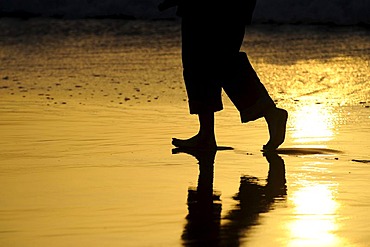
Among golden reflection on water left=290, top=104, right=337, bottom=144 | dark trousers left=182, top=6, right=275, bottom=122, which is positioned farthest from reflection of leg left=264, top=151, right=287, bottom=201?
golden reflection on water left=290, top=104, right=337, bottom=144

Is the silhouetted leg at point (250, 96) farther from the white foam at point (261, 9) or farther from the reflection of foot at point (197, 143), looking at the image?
the white foam at point (261, 9)

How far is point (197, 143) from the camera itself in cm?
686

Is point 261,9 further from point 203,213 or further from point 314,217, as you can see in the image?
point 314,217

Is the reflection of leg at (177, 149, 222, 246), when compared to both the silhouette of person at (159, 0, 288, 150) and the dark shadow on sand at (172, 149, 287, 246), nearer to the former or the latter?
the dark shadow on sand at (172, 149, 287, 246)

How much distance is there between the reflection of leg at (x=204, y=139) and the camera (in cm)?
682

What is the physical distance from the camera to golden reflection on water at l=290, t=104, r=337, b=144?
7.24 m

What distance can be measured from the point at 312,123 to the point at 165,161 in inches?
75.3

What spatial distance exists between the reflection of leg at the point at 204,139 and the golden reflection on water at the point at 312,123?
607 mm

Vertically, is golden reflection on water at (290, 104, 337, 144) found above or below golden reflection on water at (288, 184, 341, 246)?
above

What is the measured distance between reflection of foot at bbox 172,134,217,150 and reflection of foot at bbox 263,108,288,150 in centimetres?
32

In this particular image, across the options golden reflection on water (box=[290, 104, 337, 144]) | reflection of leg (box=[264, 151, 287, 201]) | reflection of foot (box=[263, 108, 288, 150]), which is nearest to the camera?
reflection of leg (box=[264, 151, 287, 201])

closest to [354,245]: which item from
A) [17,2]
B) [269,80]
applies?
[269,80]

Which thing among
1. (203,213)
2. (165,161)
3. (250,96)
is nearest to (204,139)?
(250,96)

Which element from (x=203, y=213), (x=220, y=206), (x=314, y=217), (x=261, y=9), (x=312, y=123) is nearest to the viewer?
(x=314, y=217)
